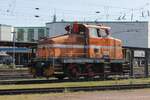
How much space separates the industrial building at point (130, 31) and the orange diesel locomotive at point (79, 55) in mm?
82712

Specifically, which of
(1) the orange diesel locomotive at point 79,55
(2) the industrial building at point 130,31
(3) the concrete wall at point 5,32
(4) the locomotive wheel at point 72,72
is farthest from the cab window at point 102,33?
(2) the industrial building at point 130,31

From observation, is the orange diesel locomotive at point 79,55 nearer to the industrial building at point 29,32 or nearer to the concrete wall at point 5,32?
the concrete wall at point 5,32

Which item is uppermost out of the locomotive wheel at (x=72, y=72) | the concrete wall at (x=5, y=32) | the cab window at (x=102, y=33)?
the concrete wall at (x=5, y=32)

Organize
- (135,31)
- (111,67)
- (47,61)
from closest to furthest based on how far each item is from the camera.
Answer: (47,61) < (111,67) < (135,31)

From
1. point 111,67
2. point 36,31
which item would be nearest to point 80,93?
→ point 111,67

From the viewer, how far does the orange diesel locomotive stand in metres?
27.0

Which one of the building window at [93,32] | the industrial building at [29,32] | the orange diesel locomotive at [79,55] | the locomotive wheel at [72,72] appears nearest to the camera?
the orange diesel locomotive at [79,55]

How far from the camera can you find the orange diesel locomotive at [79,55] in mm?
26953

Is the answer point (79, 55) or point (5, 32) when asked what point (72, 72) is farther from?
point (5, 32)

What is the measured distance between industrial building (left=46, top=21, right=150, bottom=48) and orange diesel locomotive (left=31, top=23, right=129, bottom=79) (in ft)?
271

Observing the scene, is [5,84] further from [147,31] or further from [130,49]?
[147,31]

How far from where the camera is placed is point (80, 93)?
18.6 meters

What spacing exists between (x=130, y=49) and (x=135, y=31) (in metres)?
79.4

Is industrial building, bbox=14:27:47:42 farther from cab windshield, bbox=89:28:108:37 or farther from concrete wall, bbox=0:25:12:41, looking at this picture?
cab windshield, bbox=89:28:108:37
